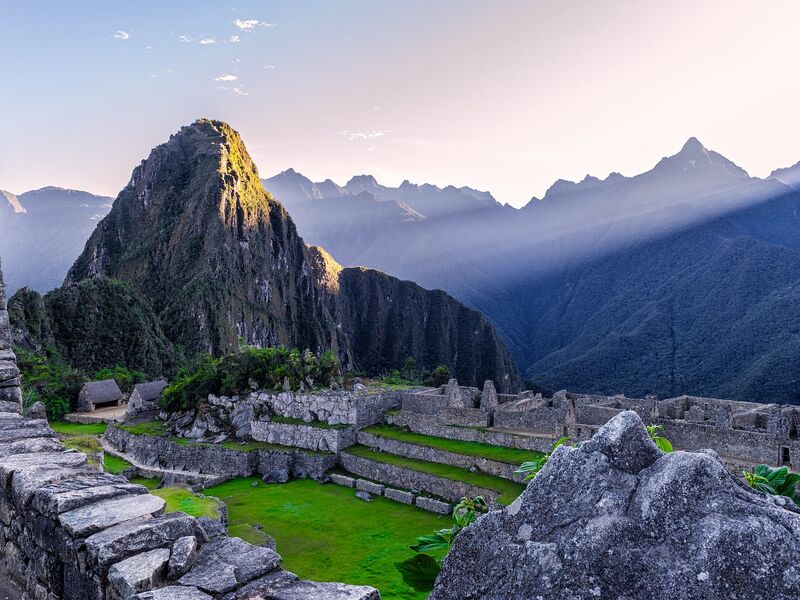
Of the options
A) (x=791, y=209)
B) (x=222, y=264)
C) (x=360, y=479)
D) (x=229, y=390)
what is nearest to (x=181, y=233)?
(x=222, y=264)

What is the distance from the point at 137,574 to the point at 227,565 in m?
0.53

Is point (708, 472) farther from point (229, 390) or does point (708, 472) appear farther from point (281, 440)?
point (229, 390)

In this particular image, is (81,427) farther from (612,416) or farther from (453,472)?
(612,416)

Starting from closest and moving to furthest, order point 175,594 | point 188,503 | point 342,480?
point 175,594 < point 188,503 < point 342,480

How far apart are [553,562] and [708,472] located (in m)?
0.64

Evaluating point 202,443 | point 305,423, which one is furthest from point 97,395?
point 305,423

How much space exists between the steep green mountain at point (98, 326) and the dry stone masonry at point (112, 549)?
75.8 meters

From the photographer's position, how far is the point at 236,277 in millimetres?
130500

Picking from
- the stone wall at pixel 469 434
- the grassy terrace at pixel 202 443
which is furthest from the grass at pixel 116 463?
the stone wall at pixel 469 434

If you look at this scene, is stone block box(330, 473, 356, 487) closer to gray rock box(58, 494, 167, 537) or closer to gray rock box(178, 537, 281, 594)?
gray rock box(58, 494, 167, 537)

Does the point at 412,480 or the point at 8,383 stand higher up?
the point at 8,383

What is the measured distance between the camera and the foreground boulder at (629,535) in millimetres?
1688

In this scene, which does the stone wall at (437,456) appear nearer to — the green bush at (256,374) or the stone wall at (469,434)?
the stone wall at (469,434)

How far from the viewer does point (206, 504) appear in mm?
13859
